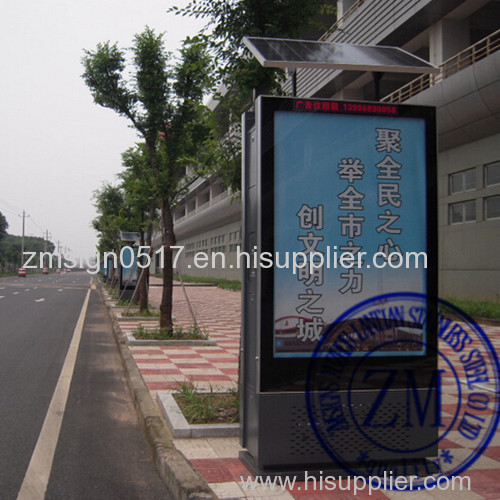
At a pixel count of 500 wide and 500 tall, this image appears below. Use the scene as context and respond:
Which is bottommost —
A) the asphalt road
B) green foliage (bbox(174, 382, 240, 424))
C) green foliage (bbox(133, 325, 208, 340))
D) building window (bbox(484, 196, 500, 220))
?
the asphalt road

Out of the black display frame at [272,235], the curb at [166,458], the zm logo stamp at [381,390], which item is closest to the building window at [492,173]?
the curb at [166,458]

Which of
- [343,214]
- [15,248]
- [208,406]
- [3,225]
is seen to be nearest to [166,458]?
[208,406]

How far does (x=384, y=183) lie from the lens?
14.2 ft

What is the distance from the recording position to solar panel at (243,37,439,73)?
4340 mm

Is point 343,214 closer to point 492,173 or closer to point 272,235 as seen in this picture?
point 272,235

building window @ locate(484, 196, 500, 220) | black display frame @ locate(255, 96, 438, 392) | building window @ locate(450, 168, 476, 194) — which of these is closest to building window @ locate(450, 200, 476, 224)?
building window @ locate(450, 168, 476, 194)

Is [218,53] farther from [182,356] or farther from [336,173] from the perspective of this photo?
[182,356]

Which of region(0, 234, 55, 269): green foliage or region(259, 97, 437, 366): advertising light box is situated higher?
region(0, 234, 55, 269): green foliage

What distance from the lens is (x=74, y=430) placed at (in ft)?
19.3

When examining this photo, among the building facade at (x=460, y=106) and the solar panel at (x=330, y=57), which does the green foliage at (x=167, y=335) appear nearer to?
the building facade at (x=460, y=106)

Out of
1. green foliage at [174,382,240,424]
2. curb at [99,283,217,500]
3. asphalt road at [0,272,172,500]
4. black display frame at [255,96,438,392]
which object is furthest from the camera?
green foliage at [174,382,240,424]

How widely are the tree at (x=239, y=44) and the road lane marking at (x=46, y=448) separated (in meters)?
3.15

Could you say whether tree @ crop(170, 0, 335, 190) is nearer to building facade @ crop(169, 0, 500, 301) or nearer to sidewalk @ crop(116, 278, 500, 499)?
sidewalk @ crop(116, 278, 500, 499)

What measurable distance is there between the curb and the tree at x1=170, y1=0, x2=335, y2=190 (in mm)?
2583
